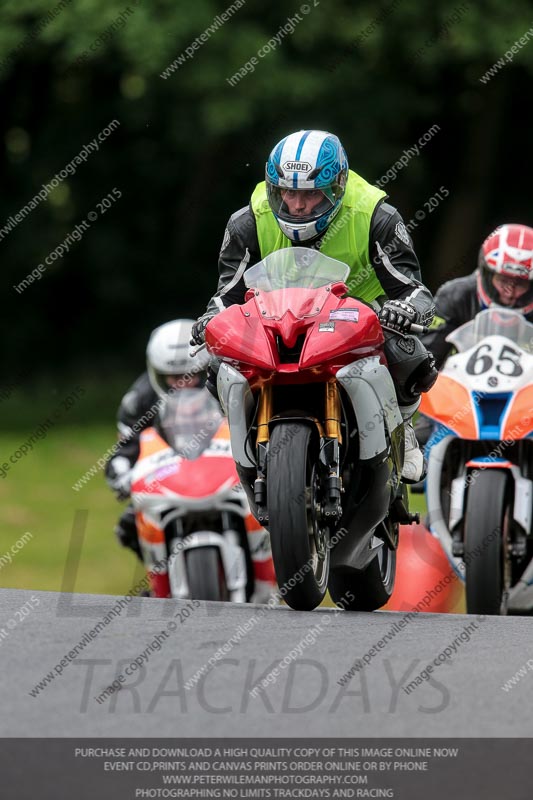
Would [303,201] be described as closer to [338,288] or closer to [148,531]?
[338,288]

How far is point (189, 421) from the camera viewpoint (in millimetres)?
9609

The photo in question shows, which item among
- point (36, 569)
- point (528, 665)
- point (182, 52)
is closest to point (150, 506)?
point (528, 665)

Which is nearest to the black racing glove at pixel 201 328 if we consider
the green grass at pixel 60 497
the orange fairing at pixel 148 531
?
the orange fairing at pixel 148 531

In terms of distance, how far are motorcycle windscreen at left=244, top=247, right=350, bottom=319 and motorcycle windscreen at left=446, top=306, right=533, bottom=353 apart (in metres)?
1.82

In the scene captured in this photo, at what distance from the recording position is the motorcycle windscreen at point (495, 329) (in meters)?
8.49

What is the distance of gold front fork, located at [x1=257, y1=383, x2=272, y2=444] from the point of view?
660cm

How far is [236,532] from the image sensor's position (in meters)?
9.21

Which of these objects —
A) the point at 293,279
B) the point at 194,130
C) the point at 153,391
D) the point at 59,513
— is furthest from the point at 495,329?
the point at 194,130

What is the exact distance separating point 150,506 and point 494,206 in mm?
19657

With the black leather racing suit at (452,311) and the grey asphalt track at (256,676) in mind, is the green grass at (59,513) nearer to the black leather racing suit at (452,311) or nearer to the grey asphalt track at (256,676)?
the black leather racing suit at (452,311)

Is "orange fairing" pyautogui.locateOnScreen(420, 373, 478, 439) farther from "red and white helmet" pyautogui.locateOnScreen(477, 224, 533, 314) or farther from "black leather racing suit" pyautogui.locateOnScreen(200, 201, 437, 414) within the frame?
"black leather racing suit" pyautogui.locateOnScreen(200, 201, 437, 414)

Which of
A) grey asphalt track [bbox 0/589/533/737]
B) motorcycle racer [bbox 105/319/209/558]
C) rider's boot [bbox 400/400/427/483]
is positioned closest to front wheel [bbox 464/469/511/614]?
rider's boot [bbox 400/400/427/483]

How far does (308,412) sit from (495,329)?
223 cm
